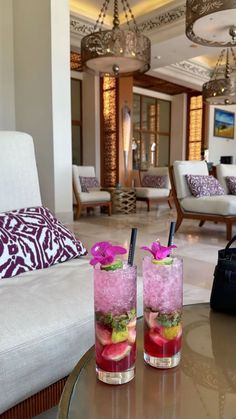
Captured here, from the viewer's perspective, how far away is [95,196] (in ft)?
18.9

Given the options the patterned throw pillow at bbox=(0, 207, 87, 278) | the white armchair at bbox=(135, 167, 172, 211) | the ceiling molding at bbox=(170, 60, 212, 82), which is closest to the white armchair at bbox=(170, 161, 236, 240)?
the white armchair at bbox=(135, 167, 172, 211)

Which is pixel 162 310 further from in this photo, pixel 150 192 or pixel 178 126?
pixel 178 126

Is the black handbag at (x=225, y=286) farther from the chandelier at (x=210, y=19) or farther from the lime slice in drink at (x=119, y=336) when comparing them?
the chandelier at (x=210, y=19)

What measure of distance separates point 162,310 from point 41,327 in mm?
395

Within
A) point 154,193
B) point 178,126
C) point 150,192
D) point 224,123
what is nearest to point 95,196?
point 150,192

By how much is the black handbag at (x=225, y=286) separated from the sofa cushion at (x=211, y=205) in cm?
294

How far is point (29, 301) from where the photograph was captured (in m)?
1.04

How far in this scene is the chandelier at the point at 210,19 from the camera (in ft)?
9.82

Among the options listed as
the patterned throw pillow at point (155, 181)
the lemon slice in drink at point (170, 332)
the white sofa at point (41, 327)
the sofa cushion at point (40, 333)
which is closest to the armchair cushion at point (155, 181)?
the patterned throw pillow at point (155, 181)

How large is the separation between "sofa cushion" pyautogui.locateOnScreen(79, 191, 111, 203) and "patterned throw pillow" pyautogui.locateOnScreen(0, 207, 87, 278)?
157 inches

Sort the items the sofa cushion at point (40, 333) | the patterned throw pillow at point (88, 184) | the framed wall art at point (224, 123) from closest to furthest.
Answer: the sofa cushion at point (40, 333)
the patterned throw pillow at point (88, 184)
the framed wall art at point (224, 123)

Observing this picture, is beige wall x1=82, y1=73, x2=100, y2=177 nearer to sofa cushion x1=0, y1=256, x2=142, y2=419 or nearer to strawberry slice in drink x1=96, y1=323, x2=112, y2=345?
sofa cushion x1=0, y1=256, x2=142, y2=419

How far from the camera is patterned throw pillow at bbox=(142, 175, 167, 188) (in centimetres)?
725

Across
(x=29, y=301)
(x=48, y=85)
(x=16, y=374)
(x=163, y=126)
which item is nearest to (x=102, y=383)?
(x=16, y=374)
